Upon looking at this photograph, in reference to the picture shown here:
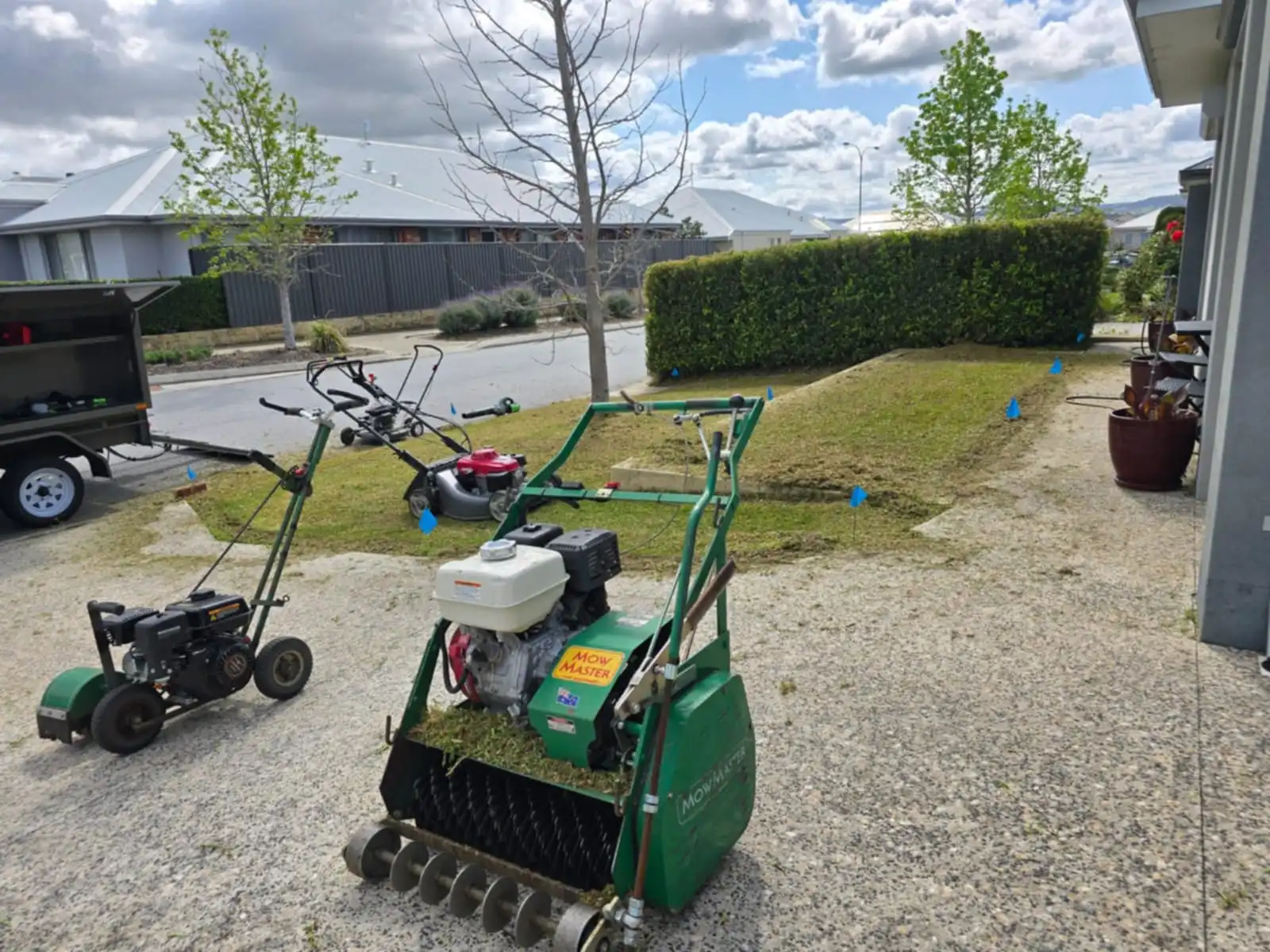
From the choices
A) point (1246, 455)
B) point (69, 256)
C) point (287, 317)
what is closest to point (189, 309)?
point (287, 317)

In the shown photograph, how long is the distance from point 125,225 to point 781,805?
30015mm

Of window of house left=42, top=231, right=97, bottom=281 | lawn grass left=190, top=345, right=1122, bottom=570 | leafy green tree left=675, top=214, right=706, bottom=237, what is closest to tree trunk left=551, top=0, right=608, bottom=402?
lawn grass left=190, top=345, right=1122, bottom=570

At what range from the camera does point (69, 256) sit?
29.8m

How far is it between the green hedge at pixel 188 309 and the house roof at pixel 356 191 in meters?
3.17

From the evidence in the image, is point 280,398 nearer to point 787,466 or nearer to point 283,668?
point 787,466

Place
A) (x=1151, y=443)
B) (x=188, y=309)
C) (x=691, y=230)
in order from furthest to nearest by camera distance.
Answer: (x=691, y=230), (x=188, y=309), (x=1151, y=443)

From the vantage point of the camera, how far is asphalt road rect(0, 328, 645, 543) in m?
9.50

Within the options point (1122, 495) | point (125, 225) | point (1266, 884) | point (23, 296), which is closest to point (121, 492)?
point (23, 296)

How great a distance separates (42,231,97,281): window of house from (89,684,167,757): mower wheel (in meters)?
29.2

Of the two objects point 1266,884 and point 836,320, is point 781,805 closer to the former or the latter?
point 1266,884

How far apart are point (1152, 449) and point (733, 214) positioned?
58002mm

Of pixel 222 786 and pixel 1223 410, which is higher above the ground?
pixel 1223 410

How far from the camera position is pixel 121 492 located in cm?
891

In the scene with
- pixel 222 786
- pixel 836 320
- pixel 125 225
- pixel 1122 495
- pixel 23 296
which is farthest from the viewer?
pixel 125 225
